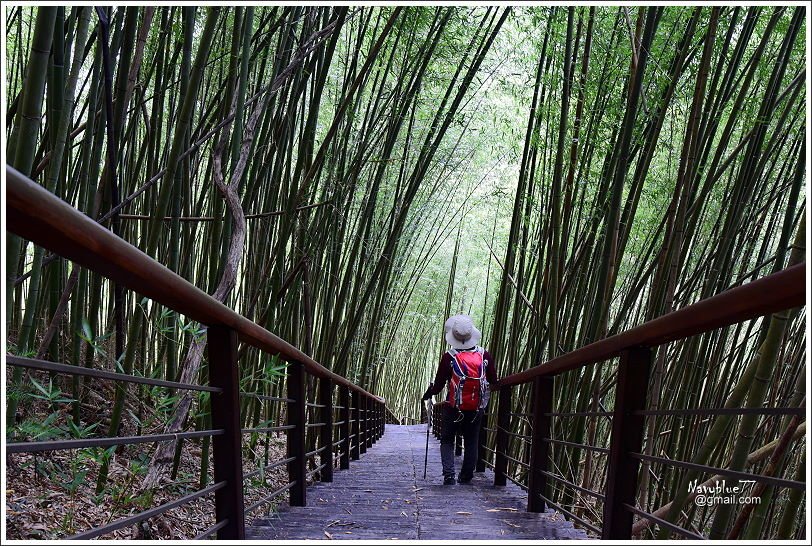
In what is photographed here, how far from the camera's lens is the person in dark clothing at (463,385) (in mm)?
4082

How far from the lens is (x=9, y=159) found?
2.19 metres

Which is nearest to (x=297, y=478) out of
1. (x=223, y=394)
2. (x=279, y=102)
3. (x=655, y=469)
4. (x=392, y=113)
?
(x=223, y=394)

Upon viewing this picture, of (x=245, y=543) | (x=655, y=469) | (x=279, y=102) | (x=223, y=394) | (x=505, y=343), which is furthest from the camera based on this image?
(x=505, y=343)

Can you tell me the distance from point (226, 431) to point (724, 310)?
1.13 meters

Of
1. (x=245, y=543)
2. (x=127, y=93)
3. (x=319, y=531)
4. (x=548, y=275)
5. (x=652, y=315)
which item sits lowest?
(x=319, y=531)

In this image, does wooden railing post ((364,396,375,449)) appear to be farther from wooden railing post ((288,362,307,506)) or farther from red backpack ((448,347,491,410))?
wooden railing post ((288,362,307,506))

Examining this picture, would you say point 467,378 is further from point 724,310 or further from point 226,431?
point 724,310

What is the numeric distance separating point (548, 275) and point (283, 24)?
6.01 ft

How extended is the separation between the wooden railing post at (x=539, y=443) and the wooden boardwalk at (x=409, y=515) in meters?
0.06

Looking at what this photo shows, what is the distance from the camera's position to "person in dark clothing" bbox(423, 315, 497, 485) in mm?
4082

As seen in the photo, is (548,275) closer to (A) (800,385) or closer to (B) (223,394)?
(A) (800,385)

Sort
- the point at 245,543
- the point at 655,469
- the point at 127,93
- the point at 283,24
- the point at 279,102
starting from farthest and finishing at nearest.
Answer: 1. the point at 655,469
2. the point at 279,102
3. the point at 283,24
4. the point at 127,93
5. the point at 245,543

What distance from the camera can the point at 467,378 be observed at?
4.07 m

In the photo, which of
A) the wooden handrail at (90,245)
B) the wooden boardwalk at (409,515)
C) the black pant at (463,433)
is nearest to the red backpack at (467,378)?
the black pant at (463,433)
